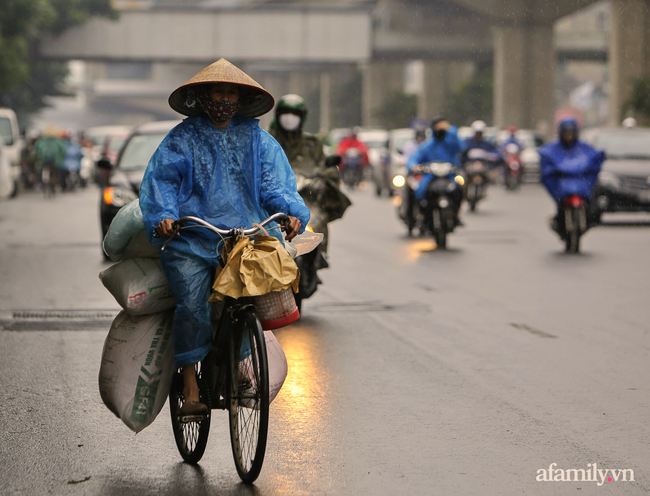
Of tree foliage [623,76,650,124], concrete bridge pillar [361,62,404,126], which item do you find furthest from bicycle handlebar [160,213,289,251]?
concrete bridge pillar [361,62,404,126]

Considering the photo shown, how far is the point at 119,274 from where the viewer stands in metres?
4.98

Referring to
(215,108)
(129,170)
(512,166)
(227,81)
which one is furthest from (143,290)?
(512,166)

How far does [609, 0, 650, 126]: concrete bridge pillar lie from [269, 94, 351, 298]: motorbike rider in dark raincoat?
37457 millimetres

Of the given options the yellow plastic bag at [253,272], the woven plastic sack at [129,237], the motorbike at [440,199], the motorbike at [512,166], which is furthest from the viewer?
the motorbike at [512,166]

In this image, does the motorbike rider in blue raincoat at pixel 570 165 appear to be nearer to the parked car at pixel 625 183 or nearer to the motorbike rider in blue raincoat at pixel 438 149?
the motorbike rider in blue raincoat at pixel 438 149

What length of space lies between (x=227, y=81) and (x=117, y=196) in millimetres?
8762

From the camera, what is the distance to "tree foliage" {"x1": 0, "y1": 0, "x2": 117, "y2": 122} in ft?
129

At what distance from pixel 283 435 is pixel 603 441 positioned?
1.49m

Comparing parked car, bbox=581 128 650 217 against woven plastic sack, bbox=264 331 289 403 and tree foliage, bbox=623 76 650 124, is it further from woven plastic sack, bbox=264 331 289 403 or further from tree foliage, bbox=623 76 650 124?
tree foliage, bbox=623 76 650 124

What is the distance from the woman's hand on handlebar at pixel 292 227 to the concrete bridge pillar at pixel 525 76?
167ft

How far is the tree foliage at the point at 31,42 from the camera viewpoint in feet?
129

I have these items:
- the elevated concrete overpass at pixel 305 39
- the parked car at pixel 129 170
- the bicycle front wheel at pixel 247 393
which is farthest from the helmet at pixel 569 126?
the elevated concrete overpass at pixel 305 39

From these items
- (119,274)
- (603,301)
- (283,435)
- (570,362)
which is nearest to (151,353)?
(119,274)

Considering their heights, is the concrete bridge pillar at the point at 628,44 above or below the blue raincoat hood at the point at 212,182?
above
